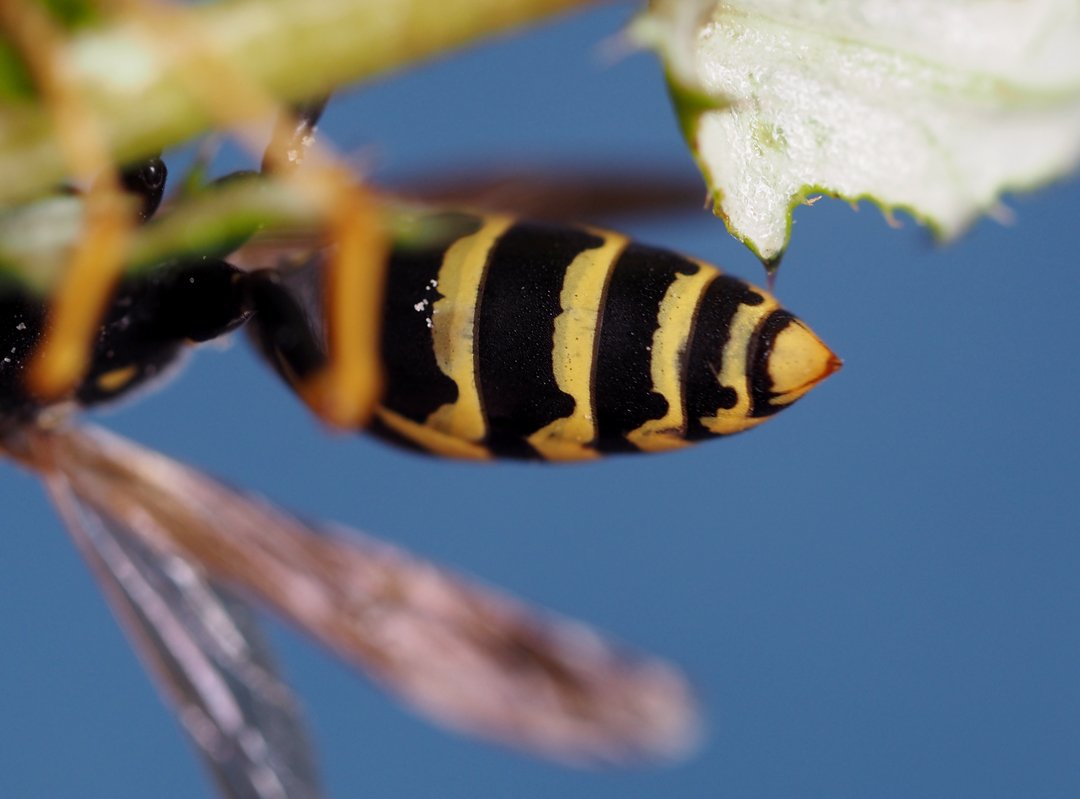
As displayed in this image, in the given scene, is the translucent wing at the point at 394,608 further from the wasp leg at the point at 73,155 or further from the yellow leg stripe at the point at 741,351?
the wasp leg at the point at 73,155

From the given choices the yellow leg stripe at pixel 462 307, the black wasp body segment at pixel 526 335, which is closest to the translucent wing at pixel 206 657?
the black wasp body segment at pixel 526 335

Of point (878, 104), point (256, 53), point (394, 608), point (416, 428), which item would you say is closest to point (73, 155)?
point (256, 53)

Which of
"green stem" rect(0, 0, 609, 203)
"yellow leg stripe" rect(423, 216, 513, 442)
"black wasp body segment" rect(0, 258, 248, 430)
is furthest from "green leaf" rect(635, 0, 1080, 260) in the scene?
"black wasp body segment" rect(0, 258, 248, 430)

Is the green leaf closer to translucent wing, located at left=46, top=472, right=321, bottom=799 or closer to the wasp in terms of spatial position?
the wasp

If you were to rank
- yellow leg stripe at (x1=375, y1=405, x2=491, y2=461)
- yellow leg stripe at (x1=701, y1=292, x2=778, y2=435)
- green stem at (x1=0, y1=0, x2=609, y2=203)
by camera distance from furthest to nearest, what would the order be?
yellow leg stripe at (x1=375, y1=405, x2=491, y2=461), yellow leg stripe at (x1=701, y1=292, x2=778, y2=435), green stem at (x1=0, y1=0, x2=609, y2=203)

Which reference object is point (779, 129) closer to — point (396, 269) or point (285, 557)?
point (396, 269)
